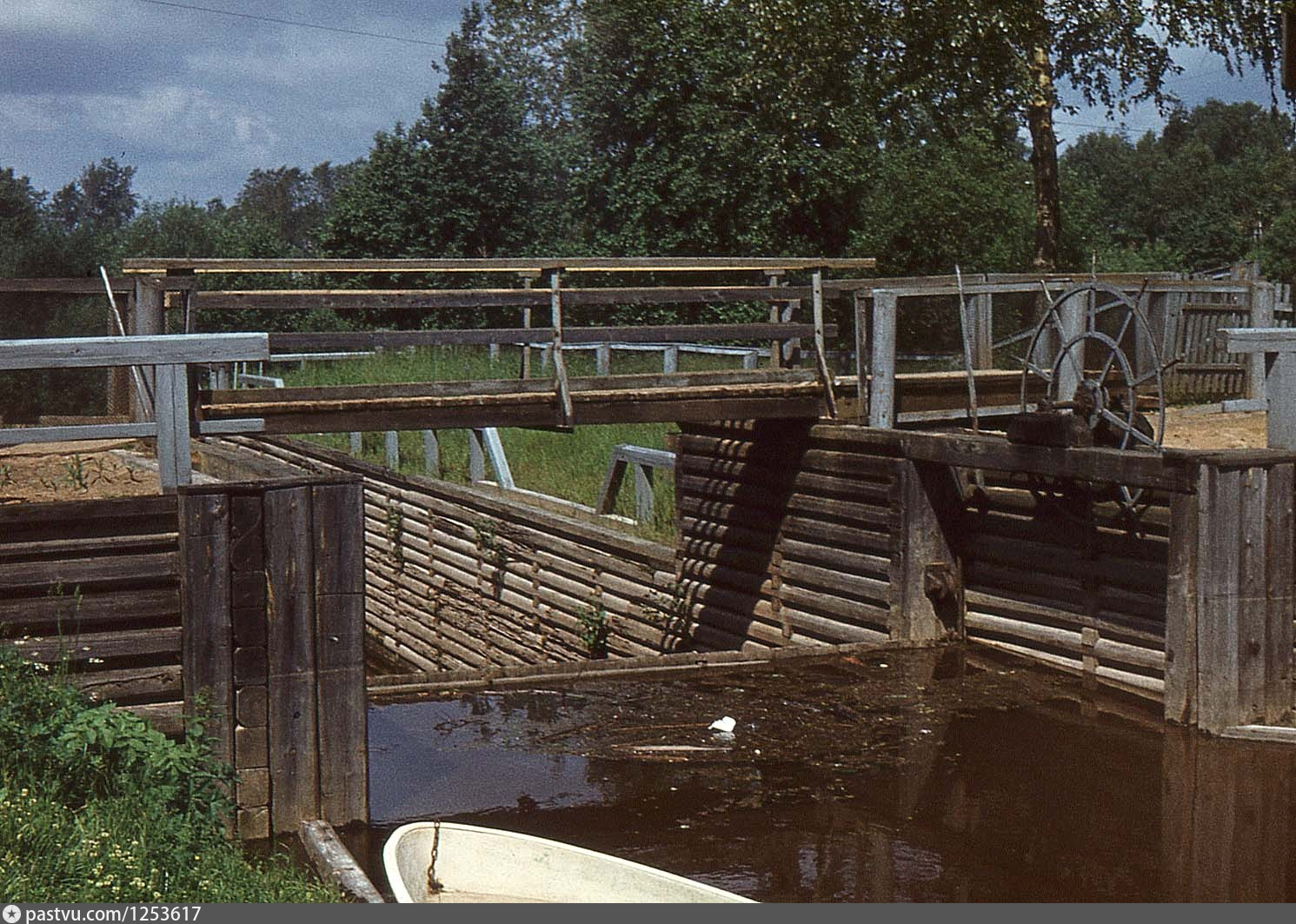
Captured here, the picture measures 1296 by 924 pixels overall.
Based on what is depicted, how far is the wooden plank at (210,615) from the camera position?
6.84 metres

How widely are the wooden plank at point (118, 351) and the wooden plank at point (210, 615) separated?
0.68 meters

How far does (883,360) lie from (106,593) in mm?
6804

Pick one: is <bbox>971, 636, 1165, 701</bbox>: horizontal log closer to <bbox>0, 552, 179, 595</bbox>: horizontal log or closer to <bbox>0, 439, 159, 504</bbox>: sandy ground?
<bbox>0, 552, 179, 595</bbox>: horizontal log

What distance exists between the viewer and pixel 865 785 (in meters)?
7.68

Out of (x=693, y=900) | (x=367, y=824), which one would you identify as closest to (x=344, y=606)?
(x=367, y=824)

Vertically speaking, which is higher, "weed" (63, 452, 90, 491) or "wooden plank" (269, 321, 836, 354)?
"wooden plank" (269, 321, 836, 354)

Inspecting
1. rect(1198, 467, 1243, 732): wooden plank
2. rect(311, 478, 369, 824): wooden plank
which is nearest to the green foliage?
rect(1198, 467, 1243, 732): wooden plank

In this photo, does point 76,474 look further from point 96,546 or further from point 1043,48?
point 1043,48

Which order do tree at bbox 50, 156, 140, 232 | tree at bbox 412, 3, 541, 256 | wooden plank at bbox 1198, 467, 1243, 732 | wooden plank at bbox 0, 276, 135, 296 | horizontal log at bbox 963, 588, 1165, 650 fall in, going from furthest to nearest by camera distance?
tree at bbox 50, 156, 140, 232
tree at bbox 412, 3, 541, 256
wooden plank at bbox 0, 276, 135, 296
horizontal log at bbox 963, 588, 1165, 650
wooden plank at bbox 1198, 467, 1243, 732

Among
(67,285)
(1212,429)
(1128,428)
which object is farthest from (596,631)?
(1128,428)

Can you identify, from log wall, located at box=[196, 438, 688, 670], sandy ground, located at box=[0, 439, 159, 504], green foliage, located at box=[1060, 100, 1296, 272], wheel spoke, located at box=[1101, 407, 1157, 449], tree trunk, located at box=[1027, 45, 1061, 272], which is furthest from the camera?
green foliage, located at box=[1060, 100, 1296, 272]

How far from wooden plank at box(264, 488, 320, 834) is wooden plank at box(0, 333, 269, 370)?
0.75 metres

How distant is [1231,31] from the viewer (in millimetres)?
22453

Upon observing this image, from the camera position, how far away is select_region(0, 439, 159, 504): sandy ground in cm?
1168
